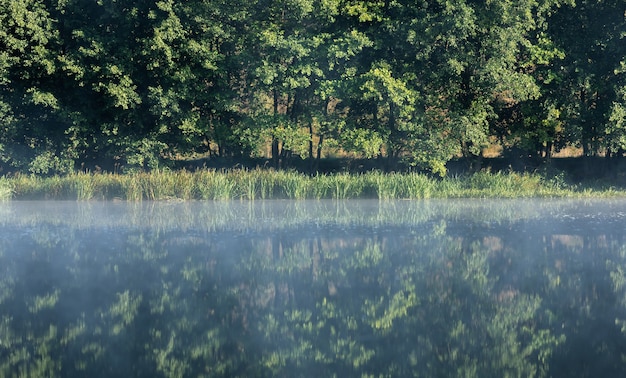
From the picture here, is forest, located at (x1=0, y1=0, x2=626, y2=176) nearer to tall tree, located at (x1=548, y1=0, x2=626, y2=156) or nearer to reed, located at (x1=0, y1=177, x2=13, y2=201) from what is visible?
tall tree, located at (x1=548, y1=0, x2=626, y2=156)

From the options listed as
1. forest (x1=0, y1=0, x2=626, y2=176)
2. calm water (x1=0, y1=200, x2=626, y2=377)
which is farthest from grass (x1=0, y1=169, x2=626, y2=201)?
calm water (x1=0, y1=200, x2=626, y2=377)

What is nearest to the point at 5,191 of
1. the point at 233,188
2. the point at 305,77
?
the point at 233,188

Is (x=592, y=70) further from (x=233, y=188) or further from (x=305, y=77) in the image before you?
(x=233, y=188)

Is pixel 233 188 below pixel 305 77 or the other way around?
below

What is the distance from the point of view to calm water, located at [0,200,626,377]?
7617 millimetres

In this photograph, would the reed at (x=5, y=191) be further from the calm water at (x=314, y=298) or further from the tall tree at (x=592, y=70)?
the tall tree at (x=592, y=70)

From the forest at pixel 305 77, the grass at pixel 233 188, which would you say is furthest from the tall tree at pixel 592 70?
the grass at pixel 233 188

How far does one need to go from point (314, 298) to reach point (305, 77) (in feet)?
71.1

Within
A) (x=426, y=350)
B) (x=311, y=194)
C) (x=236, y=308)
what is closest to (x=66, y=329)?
(x=236, y=308)

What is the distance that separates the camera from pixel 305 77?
3142 cm

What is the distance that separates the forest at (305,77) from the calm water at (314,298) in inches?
488

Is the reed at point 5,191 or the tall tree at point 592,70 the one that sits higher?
the tall tree at point 592,70

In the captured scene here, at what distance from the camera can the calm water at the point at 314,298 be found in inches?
300

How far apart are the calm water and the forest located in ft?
40.7
